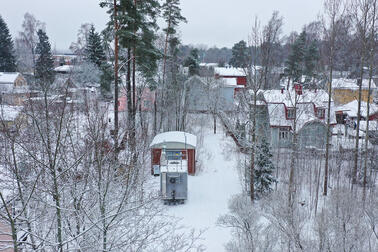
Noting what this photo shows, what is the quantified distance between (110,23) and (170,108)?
35.0ft

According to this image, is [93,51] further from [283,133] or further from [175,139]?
[283,133]

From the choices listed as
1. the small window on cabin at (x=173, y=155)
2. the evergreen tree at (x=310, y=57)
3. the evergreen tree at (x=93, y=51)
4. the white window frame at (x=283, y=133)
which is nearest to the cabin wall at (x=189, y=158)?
the small window on cabin at (x=173, y=155)

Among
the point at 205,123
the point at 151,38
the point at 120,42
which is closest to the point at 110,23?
the point at 120,42

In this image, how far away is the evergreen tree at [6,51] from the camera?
1439 inches

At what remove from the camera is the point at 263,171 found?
47.8 feet

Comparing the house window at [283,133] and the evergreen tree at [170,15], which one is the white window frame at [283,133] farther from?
the evergreen tree at [170,15]

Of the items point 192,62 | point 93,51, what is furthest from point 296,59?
point 93,51

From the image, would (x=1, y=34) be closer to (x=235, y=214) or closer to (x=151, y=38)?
(x=151, y=38)

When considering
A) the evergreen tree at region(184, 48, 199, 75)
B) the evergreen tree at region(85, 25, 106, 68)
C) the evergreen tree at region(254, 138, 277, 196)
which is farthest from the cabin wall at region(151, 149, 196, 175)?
the evergreen tree at region(85, 25, 106, 68)

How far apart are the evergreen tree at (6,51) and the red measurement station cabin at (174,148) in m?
29.6

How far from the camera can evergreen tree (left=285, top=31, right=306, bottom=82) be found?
35969mm

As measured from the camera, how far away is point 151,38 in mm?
15266

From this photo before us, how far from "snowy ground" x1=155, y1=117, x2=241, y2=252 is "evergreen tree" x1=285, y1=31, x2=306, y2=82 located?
57.9 ft

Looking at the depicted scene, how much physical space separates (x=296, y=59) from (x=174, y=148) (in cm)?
2600
